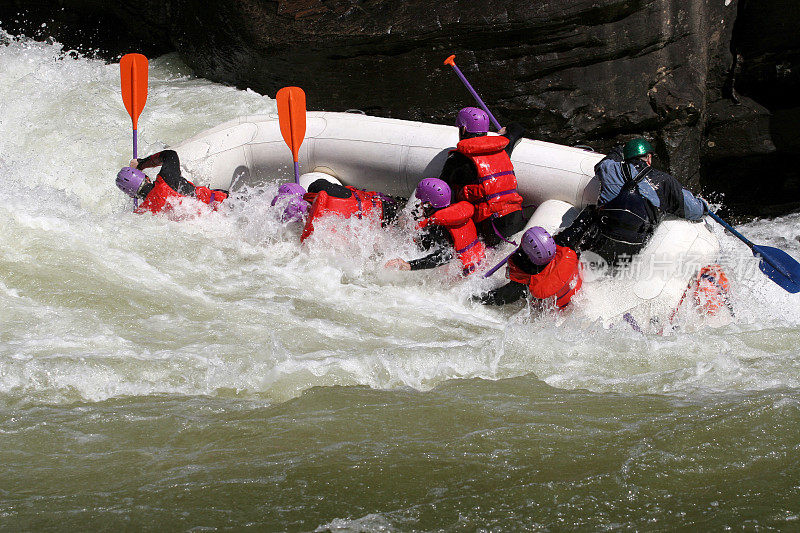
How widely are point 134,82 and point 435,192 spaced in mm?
2519

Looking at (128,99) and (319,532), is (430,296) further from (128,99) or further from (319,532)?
(128,99)

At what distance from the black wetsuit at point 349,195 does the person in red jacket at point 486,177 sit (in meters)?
0.43

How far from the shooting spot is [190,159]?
5.27 meters

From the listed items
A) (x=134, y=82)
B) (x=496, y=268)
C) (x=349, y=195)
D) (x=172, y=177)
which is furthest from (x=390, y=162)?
(x=134, y=82)

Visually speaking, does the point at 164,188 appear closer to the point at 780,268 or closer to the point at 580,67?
the point at 580,67

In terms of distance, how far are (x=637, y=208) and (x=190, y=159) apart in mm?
2981

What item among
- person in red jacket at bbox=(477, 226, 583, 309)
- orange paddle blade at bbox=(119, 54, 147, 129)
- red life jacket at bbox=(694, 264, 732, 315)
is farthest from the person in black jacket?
orange paddle blade at bbox=(119, 54, 147, 129)

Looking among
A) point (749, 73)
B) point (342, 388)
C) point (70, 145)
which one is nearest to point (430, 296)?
point (342, 388)

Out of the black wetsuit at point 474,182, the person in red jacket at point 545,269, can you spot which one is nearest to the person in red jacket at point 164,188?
the black wetsuit at point 474,182

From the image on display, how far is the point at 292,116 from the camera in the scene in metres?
5.13

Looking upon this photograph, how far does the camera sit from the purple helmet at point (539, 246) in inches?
151

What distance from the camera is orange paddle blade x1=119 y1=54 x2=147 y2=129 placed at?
5574 mm

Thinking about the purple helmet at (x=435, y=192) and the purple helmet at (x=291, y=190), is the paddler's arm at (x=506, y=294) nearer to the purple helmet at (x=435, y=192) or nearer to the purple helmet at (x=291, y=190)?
the purple helmet at (x=435, y=192)

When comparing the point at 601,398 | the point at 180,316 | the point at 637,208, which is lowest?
the point at 601,398
